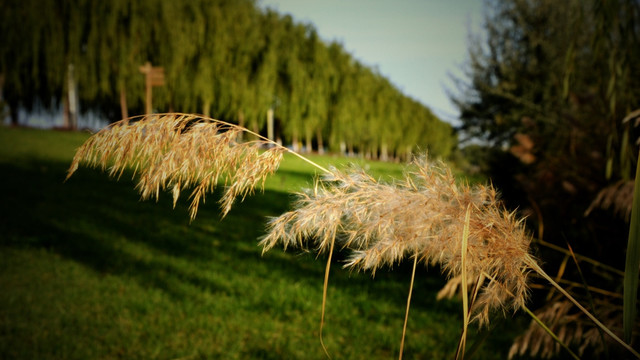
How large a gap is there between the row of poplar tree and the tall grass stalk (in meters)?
19.7

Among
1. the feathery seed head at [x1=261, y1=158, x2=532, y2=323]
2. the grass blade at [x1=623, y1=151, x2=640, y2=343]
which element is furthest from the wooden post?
the grass blade at [x1=623, y1=151, x2=640, y2=343]

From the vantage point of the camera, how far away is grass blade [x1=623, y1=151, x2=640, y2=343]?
2.47ft

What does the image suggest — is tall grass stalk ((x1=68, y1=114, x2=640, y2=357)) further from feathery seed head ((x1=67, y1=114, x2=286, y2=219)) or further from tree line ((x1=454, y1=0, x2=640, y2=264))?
tree line ((x1=454, y1=0, x2=640, y2=264))

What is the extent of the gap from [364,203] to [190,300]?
11.5 ft

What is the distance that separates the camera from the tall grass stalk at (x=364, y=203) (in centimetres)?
88

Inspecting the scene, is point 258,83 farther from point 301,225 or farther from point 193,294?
point 301,225

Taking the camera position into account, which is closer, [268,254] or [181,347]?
[181,347]

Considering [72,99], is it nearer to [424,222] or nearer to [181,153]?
[181,153]

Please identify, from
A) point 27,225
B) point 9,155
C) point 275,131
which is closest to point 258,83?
point 275,131

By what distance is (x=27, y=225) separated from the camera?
616 centimetres

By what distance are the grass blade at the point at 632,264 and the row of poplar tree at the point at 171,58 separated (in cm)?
1981

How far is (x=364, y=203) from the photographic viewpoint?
94cm

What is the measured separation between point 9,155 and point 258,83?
615 inches

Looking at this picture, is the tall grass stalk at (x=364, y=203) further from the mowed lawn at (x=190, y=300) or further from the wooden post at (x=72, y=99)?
the wooden post at (x=72, y=99)
